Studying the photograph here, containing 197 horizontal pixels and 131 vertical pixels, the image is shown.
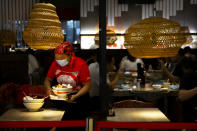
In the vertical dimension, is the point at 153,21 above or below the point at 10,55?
above

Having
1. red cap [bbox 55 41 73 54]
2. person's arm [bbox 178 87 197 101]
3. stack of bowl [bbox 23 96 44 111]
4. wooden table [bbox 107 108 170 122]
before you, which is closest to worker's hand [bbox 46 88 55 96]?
stack of bowl [bbox 23 96 44 111]

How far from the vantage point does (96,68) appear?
13.7 ft

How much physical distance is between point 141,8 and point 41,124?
5954 mm

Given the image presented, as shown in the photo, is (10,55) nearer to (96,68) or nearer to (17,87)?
(17,87)

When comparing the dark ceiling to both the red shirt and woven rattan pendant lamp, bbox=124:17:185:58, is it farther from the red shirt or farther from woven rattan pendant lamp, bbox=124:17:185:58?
woven rattan pendant lamp, bbox=124:17:185:58

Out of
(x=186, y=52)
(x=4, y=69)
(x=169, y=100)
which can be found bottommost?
(x=169, y=100)

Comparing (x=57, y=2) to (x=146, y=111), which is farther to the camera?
(x=57, y=2)

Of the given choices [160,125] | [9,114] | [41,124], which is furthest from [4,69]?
[160,125]

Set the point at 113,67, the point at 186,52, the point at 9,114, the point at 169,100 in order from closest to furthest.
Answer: the point at 9,114
the point at 186,52
the point at 169,100
the point at 113,67

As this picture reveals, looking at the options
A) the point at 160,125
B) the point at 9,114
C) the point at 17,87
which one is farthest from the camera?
the point at 17,87

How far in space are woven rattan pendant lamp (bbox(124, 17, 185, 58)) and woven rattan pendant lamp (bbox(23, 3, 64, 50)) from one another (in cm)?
92

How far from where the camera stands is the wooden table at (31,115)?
2746 millimetres

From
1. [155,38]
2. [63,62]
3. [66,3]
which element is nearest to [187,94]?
[155,38]

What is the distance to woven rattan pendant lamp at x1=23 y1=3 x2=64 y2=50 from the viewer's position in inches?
119
